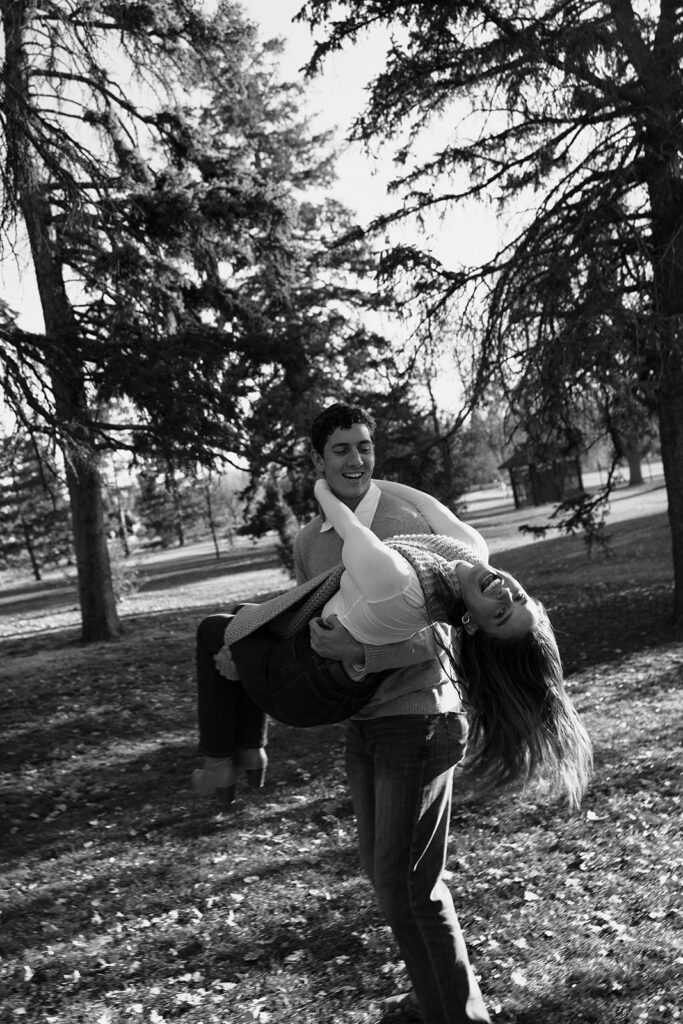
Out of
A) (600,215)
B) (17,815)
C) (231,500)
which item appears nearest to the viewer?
(17,815)

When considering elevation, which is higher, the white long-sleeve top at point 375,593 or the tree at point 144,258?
the tree at point 144,258

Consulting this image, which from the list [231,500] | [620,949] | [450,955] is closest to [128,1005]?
[450,955]

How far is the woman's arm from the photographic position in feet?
9.34

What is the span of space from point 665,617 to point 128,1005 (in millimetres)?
9188

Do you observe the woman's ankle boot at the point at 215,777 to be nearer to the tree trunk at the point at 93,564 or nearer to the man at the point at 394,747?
the man at the point at 394,747

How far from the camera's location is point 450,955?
2.63 meters

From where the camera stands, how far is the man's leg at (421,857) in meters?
2.60

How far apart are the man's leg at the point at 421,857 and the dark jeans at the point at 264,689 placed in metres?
0.21

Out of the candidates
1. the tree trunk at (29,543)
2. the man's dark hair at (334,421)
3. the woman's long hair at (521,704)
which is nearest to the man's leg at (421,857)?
the woman's long hair at (521,704)

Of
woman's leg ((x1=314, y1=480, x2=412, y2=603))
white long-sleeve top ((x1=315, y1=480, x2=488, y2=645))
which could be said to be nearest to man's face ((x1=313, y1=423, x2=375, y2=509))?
white long-sleeve top ((x1=315, y1=480, x2=488, y2=645))

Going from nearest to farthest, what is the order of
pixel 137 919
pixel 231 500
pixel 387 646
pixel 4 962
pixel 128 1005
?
pixel 387 646 < pixel 128 1005 < pixel 4 962 < pixel 137 919 < pixel 231 500

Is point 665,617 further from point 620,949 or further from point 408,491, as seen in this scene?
point 408,491

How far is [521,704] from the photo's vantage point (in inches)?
110

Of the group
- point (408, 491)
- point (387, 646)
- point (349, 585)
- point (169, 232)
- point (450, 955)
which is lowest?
point (450, 955)
